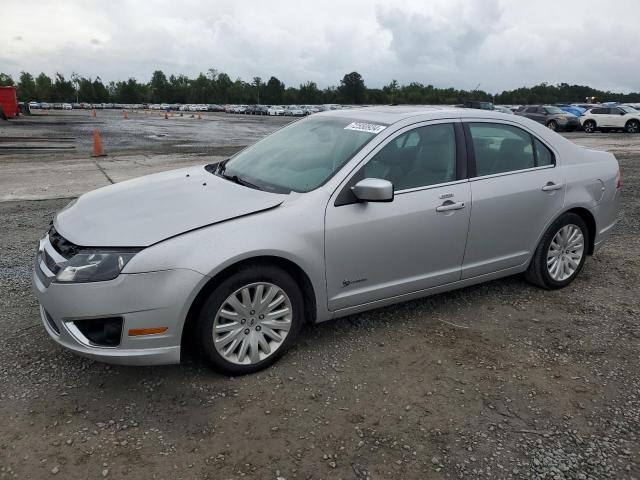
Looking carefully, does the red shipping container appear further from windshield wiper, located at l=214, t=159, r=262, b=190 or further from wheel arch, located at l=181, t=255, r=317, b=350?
wheel arch, located at l=181, t=255, r=317, b=350

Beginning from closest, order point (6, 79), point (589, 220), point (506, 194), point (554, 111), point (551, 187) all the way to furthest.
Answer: point (506, 194)
point (551, 187)
point (589, 220)
point (554, 111)
point (6, 79)

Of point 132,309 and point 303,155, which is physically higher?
point 303,155

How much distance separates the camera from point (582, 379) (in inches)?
135

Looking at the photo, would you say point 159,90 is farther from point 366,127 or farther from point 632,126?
point 366,127

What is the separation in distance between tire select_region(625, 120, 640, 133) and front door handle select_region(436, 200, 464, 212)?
2985 cm

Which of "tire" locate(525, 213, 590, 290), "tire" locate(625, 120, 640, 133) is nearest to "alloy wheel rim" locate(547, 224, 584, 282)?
"tire" locate(525, 213, 590, 290)

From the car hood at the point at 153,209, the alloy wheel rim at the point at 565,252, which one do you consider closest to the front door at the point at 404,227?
the car hood at the point at 153,209

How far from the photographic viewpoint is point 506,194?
422cm

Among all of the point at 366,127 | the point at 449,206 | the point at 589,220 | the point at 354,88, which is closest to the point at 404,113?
the point at 366,127

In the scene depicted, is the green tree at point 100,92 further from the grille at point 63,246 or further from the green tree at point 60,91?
the grille at point 63,246

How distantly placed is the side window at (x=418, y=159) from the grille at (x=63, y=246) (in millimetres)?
1882

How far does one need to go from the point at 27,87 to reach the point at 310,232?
154 metres

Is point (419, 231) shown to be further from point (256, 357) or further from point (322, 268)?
point (256, 357)

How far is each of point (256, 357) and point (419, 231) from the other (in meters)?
1.43
